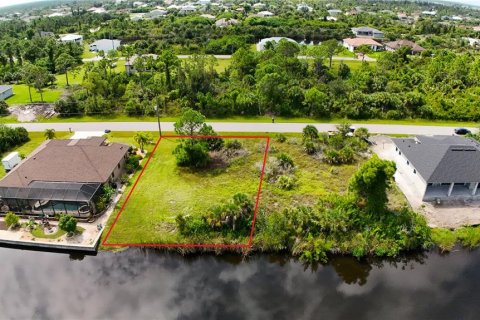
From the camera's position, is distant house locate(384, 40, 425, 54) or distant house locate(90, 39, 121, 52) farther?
distant house locate(90, 39, 121, 52)

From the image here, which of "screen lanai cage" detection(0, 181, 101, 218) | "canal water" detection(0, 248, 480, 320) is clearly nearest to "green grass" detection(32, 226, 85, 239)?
"canal water" detection(0, 248, 480, 320)

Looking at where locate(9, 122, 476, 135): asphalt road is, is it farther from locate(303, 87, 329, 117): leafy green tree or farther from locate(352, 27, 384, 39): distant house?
locate(352, 27, 384, 39): distant house

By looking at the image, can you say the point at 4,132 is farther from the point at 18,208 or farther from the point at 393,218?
the point at 393,218

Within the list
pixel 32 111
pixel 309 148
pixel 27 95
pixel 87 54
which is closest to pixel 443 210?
pixel 309 148

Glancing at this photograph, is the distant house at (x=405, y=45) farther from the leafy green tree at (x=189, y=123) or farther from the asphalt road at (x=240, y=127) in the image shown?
the leafy green tree at (x=189, y=123)

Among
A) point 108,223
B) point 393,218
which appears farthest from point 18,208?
point 393,218

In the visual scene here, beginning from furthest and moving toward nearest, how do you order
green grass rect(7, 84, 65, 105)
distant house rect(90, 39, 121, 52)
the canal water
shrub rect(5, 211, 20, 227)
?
distant house rect(90, 39, 121, 52), green grass rect(7, 84, 65, 105), shrub rect(5, 211, 20, 227), the canal water
